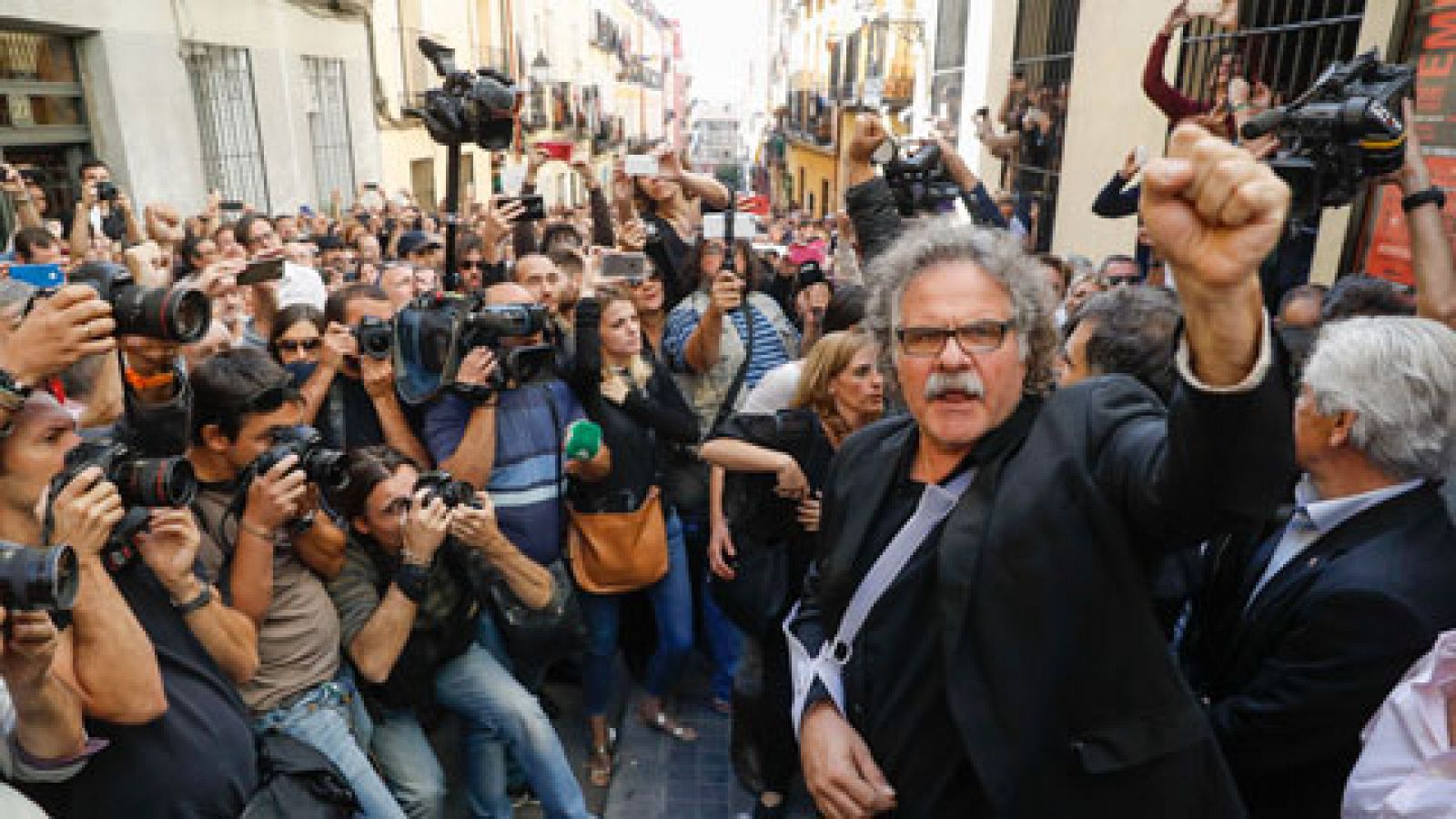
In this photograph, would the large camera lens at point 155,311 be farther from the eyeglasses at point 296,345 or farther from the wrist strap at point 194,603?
the eyeglasses at point 296,345

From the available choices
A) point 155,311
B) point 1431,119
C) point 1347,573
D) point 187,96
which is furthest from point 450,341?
point 187,96

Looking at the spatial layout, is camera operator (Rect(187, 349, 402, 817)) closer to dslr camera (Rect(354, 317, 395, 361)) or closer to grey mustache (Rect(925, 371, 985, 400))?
dslr camera (Rect(354, 317, 395, 361))

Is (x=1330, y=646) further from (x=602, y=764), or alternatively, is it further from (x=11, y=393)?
(x=602, y=764)

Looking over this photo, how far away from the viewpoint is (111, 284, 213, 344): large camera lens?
2.01 metres

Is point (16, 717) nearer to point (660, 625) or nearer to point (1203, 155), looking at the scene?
point (1203, 155)

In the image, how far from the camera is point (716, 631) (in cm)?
379

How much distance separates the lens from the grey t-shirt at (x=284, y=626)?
A: 2.24 m

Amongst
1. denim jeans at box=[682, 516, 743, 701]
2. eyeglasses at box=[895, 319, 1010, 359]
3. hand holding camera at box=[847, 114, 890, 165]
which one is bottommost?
denim jeans at box=[682, 516, 743, 701]

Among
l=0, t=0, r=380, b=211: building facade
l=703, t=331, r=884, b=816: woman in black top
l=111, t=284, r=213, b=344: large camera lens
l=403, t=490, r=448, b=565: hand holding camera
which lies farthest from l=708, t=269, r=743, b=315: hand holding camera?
l=0, t=0, r=380, b=211: building facade

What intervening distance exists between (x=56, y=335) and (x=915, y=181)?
3408 millimetres

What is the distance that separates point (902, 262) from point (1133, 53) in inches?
282

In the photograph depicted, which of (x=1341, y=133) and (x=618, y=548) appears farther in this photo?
(x=618, y=548)

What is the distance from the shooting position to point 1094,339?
8.62 feet

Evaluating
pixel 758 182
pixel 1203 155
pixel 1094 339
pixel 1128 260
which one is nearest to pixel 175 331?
pixel 1203 155
